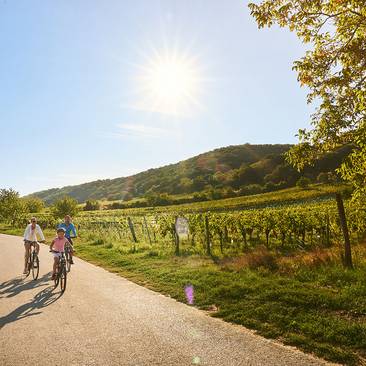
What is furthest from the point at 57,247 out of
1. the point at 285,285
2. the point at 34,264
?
the point at 285,285

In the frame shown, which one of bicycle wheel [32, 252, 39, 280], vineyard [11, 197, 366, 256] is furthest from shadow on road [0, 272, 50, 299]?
vineyard [11, 197, 366, 256]

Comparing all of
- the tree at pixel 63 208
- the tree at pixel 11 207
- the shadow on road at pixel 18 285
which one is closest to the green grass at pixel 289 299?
the shadow on road at pixel 18 285

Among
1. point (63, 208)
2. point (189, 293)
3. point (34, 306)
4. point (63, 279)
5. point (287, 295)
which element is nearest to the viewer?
point (287, 295)

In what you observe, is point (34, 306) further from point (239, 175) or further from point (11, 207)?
point (239, 175)

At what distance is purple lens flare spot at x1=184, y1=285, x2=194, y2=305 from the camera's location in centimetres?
995

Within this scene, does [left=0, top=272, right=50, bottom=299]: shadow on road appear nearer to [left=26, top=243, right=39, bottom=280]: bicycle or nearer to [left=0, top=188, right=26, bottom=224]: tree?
[left=26, top=243, right=39, bottom=280]: bicycle

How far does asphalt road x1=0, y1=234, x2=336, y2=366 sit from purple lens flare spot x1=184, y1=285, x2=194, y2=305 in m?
0.42

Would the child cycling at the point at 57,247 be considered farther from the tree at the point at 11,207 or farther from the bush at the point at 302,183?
the bush at the point at 302,183

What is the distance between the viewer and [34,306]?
10070mm

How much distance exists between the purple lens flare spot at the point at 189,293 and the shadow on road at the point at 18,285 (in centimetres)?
542

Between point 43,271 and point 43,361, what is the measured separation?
35.4ft

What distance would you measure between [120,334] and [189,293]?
3.64m

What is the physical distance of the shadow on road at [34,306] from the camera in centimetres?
895

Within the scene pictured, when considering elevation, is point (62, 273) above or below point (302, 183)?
below
